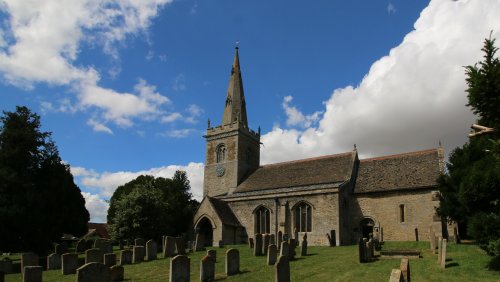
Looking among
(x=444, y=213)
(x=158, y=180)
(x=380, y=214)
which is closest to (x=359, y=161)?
(x=380, y=214)

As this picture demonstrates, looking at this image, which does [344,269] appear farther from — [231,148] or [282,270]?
[231,148]

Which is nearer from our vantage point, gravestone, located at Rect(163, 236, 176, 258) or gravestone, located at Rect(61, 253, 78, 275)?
gravestone, located at Rect(61, 253, 78, 275)

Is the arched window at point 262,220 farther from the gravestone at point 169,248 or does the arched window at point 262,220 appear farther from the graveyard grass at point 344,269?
the graveyard grass at point 344,269

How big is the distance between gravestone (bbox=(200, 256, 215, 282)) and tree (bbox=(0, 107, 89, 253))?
16.3 metres

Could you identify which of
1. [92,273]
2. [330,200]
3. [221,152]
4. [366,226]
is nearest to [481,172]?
[92,273]

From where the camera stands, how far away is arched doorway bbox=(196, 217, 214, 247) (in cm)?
3366

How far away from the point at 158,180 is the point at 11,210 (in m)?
19.8

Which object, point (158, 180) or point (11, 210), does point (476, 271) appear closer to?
point (11, 210)

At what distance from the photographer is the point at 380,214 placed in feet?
98.0

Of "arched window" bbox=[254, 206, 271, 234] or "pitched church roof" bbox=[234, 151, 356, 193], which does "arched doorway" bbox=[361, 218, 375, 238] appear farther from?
"arched window" bbox=[254, 206, 271, 234]

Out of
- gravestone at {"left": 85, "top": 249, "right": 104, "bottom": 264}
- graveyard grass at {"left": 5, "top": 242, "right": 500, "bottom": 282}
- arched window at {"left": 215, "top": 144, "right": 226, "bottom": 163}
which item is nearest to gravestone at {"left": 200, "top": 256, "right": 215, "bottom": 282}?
graveyard grass at {"left": 5, "top": 242, "right": 500, "bottom": 282}

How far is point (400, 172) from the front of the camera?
101ft

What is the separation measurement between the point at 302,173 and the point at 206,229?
9.13 m

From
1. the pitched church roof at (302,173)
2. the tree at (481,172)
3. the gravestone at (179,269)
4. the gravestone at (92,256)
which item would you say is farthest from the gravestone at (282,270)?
the pitched church roof at (302,173)
